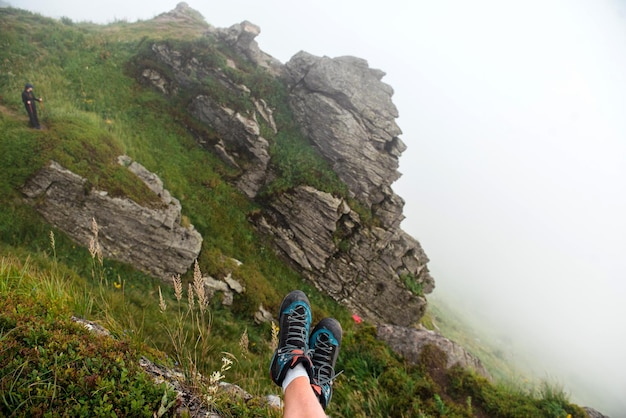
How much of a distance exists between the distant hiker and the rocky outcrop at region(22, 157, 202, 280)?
116 inches

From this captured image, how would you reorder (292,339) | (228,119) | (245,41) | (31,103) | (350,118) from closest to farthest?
1. (292,339)
2. (31,103)
3. (228,119)
4. (350,118)
5. (245,41)

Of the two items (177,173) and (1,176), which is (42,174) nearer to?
(1,176)

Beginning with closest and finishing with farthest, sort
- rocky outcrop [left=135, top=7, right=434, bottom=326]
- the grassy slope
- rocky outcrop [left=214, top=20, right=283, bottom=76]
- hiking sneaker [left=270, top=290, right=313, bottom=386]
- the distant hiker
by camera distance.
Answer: hiking sneaker [left=270, top=290, right=313, bottom=386]
the grassy slope
the distant hiker
rocky outcrop [left=135, top=7, right=434, bottom=326]
rocky outcrop [left=214, top=20, right=283, bottom=76]

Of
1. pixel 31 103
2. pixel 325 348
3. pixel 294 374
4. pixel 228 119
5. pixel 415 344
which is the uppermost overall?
Answer: pixel 228 119

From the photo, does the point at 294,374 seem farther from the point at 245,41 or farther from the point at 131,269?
the point at 245,41

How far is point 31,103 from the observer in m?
13.0

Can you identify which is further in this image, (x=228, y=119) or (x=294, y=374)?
(x=228, y=119)

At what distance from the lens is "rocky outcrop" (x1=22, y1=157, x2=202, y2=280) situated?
1155cm

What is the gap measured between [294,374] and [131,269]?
430 inches

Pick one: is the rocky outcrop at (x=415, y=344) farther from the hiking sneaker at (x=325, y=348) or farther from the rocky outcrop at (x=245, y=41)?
the rocky outcrop at (x=245, y=41)

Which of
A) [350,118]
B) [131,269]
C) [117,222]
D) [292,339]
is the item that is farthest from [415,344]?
[350,118]

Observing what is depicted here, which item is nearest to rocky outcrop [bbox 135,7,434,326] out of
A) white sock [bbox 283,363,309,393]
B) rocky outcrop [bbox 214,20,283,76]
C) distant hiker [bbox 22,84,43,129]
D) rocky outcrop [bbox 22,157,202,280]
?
rocky outcrop [bbox 214,20,283,76]

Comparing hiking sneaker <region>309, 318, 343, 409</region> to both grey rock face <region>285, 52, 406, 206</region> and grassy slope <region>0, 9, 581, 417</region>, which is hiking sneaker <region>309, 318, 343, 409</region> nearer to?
grassy slope <region>0, 9, 581, 417</region>

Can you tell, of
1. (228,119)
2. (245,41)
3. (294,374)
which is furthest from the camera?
(245,41)
